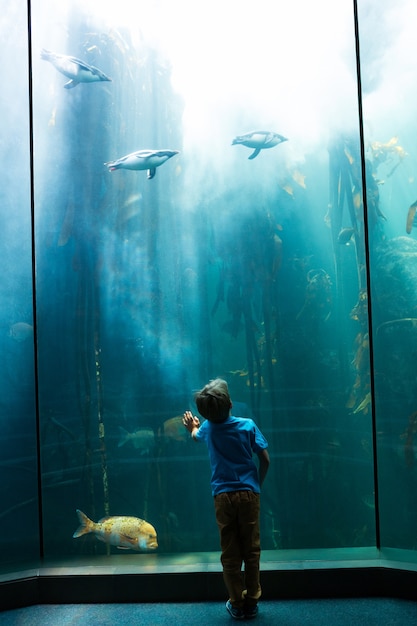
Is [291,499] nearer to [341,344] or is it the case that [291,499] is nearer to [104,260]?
[341,344]

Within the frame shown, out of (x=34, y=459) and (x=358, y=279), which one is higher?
(x=358, y=279)

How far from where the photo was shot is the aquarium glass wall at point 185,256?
165 inches

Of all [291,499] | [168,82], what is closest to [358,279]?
[291,499]

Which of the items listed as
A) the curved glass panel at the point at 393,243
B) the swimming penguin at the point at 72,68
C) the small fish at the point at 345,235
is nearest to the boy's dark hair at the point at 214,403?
the curved glass panel at the point at 393,243

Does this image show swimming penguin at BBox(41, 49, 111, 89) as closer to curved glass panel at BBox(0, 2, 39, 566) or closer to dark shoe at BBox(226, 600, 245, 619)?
curved glass panel at BBox(0, 2, 39, 566)

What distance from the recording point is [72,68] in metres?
4.22

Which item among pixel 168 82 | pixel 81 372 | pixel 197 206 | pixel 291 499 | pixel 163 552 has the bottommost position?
pixel 163 552

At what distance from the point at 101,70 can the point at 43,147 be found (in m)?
0.76

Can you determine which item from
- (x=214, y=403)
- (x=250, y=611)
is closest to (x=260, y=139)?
(x=214, y=403)

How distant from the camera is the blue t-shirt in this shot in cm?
317

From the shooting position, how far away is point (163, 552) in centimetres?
418

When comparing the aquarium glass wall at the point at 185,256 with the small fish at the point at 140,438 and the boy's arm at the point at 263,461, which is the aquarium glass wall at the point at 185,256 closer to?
the small fish at the point at 140,438

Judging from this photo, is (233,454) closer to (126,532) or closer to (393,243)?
(126,532)

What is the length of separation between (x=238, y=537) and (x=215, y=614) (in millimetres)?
534
